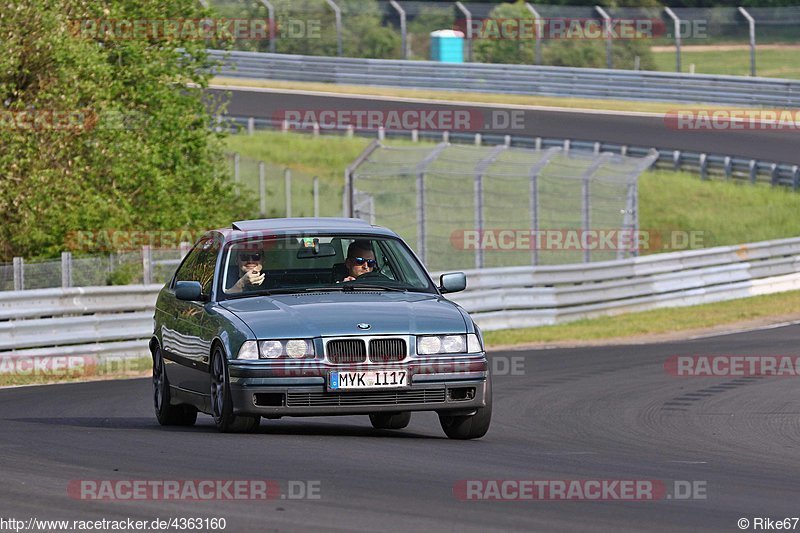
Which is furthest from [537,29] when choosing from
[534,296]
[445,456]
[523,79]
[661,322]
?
[445,456]

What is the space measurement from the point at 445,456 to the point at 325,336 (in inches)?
44.6

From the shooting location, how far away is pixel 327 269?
35.5 ft

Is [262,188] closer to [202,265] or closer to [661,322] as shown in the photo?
[661,322]

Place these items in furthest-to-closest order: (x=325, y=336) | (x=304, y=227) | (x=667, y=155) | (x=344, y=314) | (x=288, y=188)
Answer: (x=667, y=155)
(x=288, y=188)
(x=304, y=227)
(x=344, y=314)
(x=325, y=336)

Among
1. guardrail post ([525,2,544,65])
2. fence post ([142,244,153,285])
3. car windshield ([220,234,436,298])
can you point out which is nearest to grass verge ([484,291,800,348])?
fence post ([142,244,153,285])

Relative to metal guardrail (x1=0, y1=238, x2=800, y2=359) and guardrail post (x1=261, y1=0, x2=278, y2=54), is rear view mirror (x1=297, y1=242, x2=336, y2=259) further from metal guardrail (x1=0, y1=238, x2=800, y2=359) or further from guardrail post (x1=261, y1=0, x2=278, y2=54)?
guardrail post (x1=261, y1=0, x2=278, y2=54)

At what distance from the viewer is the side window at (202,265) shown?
10977 mm

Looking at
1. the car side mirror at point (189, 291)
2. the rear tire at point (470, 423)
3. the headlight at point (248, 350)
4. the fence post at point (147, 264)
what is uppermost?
the car side mirror at point (189, 291)

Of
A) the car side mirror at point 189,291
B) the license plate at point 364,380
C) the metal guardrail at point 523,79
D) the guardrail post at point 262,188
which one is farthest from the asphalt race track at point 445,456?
the metal guardrail at point 523,79

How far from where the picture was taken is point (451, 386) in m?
9.72

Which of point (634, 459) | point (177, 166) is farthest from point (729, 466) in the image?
point (177, 166)

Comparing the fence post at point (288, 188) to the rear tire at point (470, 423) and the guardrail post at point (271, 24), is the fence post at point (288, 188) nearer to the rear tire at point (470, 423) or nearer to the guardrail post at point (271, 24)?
the guardrail post at point (271, 24)

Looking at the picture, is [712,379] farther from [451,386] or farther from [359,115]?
[359,115]

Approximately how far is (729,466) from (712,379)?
6.85 metres
